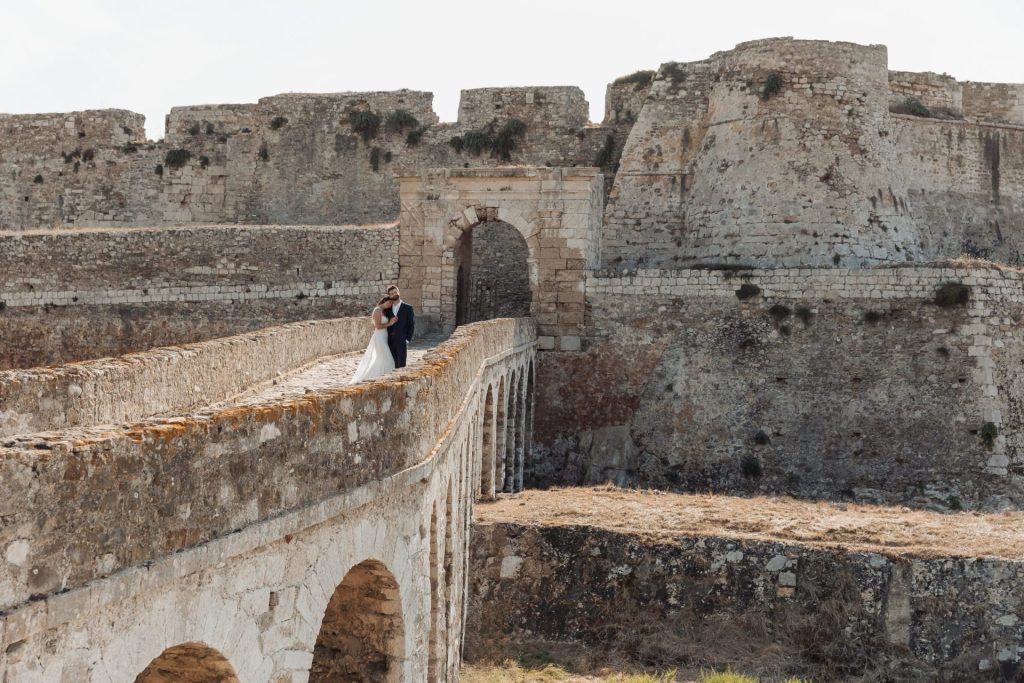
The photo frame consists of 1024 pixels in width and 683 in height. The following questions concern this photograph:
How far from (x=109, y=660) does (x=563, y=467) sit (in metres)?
16.6

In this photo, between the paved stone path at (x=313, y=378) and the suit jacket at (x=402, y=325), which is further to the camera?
the suit jacket at (x=402, y=325)

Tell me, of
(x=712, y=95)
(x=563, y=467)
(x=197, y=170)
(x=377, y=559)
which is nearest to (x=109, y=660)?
(x=377, y=559)

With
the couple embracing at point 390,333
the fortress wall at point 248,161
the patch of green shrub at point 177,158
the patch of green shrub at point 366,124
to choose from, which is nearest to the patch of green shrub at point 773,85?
the fortress wall at point 248,161

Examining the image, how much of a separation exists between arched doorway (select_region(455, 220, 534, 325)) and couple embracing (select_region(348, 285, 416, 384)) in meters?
12.2

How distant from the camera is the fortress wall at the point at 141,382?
7.33 metres

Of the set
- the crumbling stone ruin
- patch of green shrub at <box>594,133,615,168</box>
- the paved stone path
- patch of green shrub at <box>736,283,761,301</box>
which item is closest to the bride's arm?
the paved stone path

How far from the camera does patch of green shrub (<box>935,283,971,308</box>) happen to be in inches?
778

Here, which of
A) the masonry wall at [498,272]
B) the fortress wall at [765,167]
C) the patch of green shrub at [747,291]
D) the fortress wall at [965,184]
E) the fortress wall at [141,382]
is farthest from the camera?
the fortress wall at [965,184]

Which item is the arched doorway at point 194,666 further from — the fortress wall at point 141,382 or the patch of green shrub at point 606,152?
the patch of green shrub at point 606,152

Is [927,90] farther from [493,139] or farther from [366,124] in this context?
[366,124]

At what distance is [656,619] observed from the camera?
13.5m

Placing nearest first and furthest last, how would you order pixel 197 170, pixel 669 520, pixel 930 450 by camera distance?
pixel 669 520 → pixel 930 450 → pixel 197 170

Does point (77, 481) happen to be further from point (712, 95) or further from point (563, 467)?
point (712, 95)

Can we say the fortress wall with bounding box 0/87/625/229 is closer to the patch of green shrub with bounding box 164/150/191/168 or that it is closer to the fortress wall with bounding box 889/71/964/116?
the patch of green shrub with bounding box 164/150/191/168
